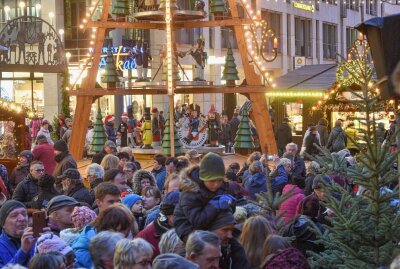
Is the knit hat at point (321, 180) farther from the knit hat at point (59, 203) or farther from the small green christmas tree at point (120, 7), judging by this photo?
the small green christmas tree at point (120, 7)

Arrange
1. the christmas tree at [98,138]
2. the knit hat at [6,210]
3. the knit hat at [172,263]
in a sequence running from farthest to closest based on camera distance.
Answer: the christmas tree at [98,138] → the knit hat at [6,210] → the knit hat at [172,263]

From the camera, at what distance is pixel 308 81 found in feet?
110

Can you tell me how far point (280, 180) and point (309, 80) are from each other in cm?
2060

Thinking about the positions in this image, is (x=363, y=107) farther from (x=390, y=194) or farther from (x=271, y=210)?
(x=271, y=210)

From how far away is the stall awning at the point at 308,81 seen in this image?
3178 cm

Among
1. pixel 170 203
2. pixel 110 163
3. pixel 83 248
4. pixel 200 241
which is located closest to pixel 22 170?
pixel 110 163

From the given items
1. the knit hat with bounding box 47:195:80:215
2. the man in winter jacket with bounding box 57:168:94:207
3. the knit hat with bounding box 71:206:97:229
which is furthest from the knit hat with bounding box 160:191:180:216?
the man in winter jacket with bounding box 57:168:94:207

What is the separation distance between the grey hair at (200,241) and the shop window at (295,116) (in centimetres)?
2741

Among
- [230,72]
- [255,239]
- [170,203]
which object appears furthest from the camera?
[230,72]

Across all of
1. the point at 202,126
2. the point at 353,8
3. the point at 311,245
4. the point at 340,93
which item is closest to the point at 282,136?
the point at 340,93

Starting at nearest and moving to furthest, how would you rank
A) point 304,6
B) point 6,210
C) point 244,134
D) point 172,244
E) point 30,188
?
point 172,244 < point 6,210 < point 30,188 < point 244,134 < point 304,6

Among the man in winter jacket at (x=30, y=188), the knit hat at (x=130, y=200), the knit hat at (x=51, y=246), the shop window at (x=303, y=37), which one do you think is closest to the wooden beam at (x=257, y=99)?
the man in winter jacket at (x=30, y=188)

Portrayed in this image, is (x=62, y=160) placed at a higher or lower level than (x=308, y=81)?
lower

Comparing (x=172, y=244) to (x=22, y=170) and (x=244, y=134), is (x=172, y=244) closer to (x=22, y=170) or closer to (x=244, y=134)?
(x=22, y=170)
